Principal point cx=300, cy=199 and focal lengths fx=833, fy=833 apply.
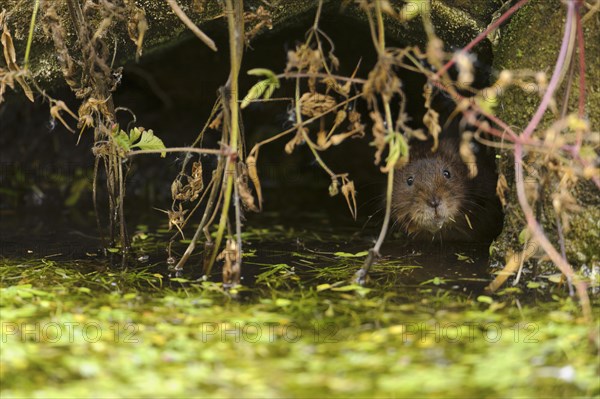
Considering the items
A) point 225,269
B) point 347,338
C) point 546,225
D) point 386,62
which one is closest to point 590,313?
point 546,225

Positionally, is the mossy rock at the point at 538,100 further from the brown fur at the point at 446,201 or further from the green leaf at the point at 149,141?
the green leaf at the point at 149,141

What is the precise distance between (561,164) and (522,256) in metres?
0.58

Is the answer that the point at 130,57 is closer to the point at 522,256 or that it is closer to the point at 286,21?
the point at 286,21

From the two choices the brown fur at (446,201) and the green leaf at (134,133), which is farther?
the brown fur at (446,201)

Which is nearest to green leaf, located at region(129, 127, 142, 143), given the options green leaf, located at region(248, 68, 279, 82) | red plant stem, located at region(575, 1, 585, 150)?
green leaf, located at region(248, 68, 279, 82)

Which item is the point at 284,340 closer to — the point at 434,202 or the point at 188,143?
the point at 434,202

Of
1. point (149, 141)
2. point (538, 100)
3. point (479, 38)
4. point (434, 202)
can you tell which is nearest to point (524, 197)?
point (479, 38)

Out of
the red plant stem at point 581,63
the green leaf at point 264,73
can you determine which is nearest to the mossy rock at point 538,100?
the red plant stem at point 581,63

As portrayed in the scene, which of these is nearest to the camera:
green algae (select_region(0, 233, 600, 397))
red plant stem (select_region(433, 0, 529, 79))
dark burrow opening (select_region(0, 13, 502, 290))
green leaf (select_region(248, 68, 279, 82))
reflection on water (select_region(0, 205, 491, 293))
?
green algae (select_region(0, 233, 600, 397))

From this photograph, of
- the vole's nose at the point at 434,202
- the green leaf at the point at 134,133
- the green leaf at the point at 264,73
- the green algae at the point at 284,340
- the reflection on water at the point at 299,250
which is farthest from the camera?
the vole's nose at the point at 434,202

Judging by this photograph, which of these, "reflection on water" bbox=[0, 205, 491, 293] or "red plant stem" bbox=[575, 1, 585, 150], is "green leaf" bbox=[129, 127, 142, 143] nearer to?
"reflection on water" bbox=[0, 205, 491, 293]

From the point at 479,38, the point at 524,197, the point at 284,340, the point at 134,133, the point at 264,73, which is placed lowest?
the point at 284,340

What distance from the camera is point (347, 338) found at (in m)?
3.09

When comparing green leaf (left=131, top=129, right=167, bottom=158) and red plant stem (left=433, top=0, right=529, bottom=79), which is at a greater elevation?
red plant stem (left=433, top=0, right=529, bottom=79)
